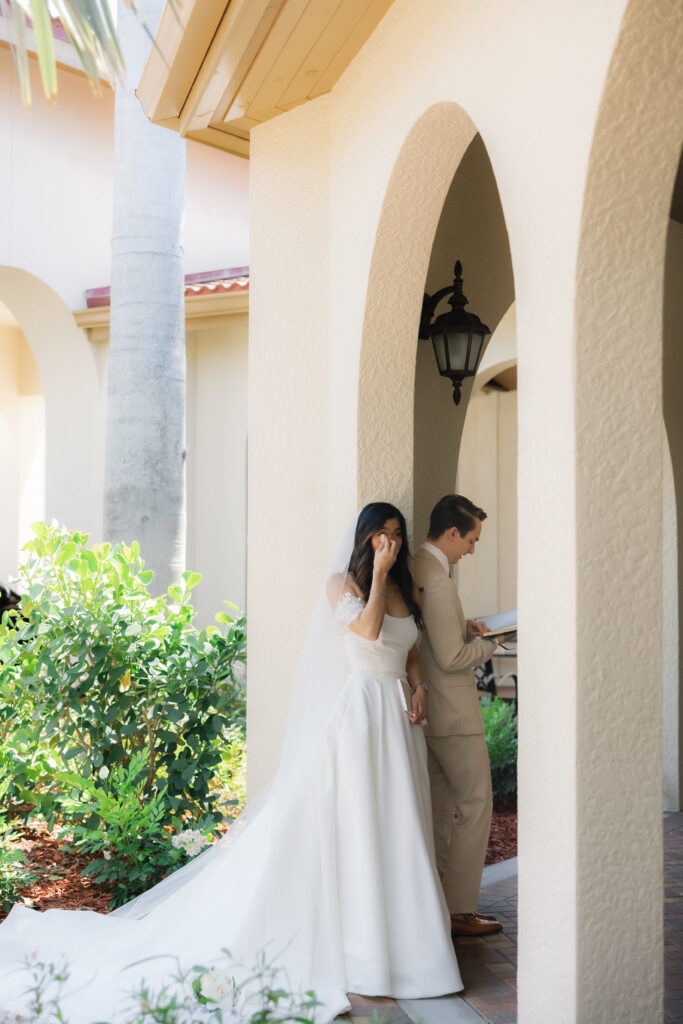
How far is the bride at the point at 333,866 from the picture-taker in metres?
3.91

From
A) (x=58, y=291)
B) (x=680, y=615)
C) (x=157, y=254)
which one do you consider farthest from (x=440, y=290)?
(x=58, y=291)

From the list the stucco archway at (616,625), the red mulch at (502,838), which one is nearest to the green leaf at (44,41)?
the stucco archway at (616,625)

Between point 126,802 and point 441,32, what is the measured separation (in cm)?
413

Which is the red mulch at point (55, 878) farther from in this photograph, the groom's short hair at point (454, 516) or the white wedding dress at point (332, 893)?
the groom's short hair at point (454, 516)

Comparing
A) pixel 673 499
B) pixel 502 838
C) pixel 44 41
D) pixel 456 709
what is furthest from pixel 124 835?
pixel 673 499

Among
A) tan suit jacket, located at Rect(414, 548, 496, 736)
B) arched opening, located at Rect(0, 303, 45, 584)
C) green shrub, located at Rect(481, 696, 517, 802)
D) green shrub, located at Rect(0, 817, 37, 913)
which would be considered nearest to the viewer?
tan suit jacket, located at Rect(414, 548, 496, 736)

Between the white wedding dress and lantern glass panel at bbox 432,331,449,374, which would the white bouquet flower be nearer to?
the white wedding dress

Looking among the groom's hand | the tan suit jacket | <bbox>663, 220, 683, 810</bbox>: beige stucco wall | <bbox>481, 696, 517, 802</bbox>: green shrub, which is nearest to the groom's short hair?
the tan suit jacket

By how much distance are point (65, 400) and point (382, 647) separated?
9.10m

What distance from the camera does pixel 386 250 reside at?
454cm

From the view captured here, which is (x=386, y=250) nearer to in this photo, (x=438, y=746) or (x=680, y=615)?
(x=438, y=746)

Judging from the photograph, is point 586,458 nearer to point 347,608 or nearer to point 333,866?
point 347,608

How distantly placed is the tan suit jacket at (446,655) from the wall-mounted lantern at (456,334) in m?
1.31

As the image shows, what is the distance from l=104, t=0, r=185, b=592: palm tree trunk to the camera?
7047 millimetres
